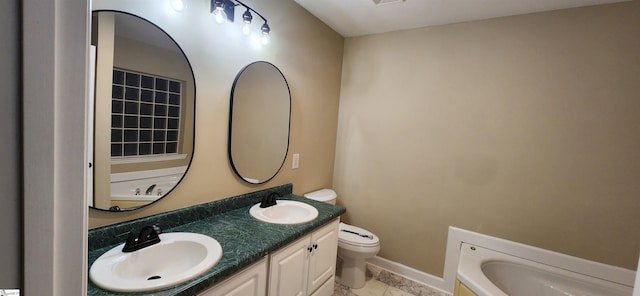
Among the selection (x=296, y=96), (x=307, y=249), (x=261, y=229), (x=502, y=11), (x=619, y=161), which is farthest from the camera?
(x=296, y=96)

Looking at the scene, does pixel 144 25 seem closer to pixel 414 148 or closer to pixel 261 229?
pixel 261 229

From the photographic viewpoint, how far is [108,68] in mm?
1154

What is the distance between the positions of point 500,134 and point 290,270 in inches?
76.8

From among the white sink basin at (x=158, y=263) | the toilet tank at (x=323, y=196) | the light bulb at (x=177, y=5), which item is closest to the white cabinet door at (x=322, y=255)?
the toilet tank at (x=323, y=196)

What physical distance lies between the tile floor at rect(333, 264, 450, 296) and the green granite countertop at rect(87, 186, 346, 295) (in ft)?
2.98

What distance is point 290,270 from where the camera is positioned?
1.51 metres

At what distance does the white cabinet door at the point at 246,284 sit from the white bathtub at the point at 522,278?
1346 mm

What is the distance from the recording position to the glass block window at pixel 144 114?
1207 millimetres

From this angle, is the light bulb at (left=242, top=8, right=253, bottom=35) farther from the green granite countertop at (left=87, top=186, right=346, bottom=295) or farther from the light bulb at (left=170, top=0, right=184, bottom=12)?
the green granite countertop at (left=87, top=186, right=346, bottom=295)

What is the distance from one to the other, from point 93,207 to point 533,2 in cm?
295

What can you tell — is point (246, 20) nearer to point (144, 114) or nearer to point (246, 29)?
point (246, 29)

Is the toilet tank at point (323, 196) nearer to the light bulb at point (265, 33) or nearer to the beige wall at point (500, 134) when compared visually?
the beige wall at point (500, 134)

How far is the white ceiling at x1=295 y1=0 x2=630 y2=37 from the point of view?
6.19 feet

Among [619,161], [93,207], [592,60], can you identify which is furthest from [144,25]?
[619,161]
